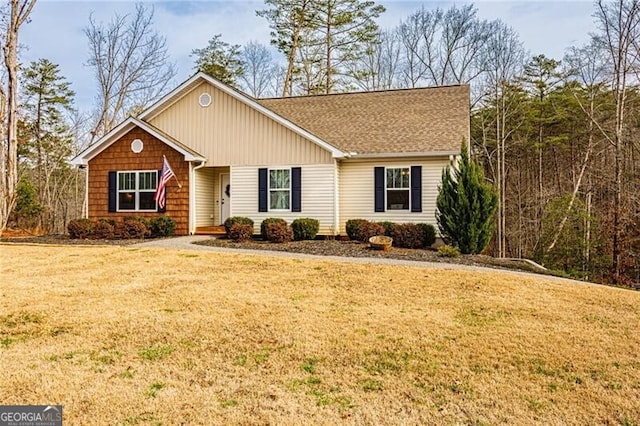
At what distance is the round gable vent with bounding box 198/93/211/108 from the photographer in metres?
16.5

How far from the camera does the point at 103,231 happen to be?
1508 centimetres

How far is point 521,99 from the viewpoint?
78.7 ft

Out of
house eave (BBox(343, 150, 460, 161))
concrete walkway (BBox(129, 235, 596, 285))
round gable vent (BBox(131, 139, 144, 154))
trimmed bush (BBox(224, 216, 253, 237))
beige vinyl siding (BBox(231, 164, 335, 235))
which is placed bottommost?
concrete walkway (BBox(129, 235, 596, 285))

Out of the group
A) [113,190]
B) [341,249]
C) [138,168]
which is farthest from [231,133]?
[341,249]

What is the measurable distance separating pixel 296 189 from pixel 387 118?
4695mm

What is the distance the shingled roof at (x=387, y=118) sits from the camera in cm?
1520

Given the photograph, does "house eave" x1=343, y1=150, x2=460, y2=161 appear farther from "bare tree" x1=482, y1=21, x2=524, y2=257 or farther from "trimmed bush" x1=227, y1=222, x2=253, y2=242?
"bare tree" x1=482, y1=21, x2=524, y2=257

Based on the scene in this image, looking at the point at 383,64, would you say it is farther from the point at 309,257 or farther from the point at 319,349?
the point at 319,349

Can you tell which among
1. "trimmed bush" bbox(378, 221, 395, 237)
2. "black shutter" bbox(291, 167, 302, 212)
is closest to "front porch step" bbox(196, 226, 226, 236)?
"black shutter" bbox(291, 167, 302, 212)

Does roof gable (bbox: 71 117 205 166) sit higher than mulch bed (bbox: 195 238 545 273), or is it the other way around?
A: roof gable (bbox: 71 117 205 166)

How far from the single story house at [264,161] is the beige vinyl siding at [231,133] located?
0.04 meters

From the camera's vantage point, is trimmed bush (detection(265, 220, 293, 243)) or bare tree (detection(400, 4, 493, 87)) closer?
trimmed bush (detection(265, 220, 293, 243))

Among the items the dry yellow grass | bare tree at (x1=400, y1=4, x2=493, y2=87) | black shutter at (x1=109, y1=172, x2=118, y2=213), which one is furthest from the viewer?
bare tree at (x1=400, y1=4, x2=493, y2=87)

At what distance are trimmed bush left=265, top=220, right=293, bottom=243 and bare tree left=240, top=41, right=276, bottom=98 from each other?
1821 centimetres
